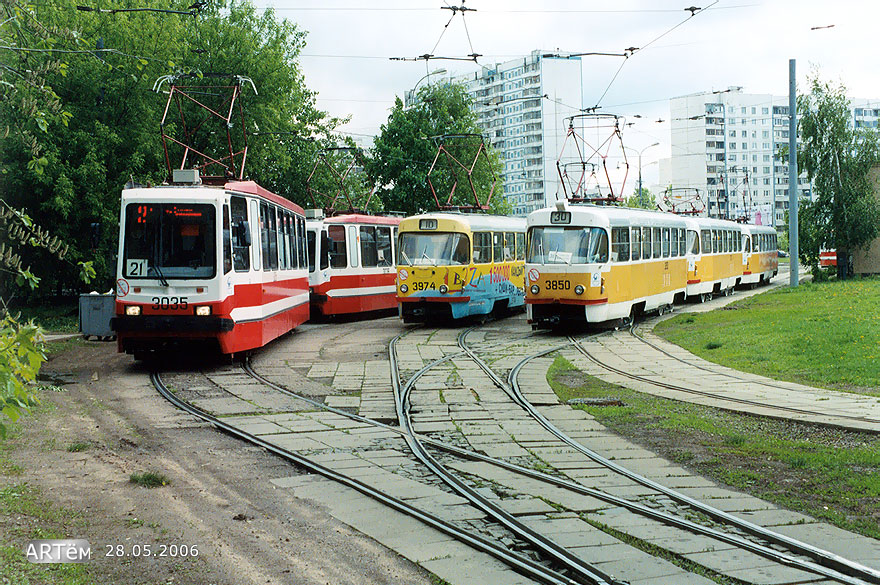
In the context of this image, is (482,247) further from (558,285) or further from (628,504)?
(628,504)

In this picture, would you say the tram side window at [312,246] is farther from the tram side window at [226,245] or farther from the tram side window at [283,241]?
the tram side window at [226,245]

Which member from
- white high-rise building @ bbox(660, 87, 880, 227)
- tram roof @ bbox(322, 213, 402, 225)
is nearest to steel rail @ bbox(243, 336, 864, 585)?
tram roof @ bbox(322, 213, 402, 225)

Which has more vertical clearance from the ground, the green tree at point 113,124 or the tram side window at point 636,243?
the green tree at point 113,124

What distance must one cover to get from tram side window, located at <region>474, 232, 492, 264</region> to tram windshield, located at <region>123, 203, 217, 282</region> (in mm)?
10238

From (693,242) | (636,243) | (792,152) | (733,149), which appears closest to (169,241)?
(636,243)

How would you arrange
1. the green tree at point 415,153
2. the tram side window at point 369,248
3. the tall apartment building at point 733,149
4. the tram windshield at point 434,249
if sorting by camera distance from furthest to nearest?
the tall apartment building at point 733,149 < the green tree at point 415,153 < the tram side window at point 369,248 < the tram windshield at point 434,249

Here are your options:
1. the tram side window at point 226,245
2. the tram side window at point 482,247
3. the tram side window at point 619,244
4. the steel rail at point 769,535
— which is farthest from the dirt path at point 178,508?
the tram side window at point 482,247

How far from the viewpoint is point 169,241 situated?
14930 millimetres

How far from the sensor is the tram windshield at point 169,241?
1484 centimetres

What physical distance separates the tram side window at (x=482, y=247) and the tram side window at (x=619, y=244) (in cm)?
372

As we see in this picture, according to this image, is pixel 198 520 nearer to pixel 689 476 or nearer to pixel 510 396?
pixel 689 476

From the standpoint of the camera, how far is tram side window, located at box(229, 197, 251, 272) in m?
15.3

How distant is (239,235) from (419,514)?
9.20 meters

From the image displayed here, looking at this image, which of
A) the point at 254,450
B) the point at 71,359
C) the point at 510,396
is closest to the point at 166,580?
the point at 254,450
